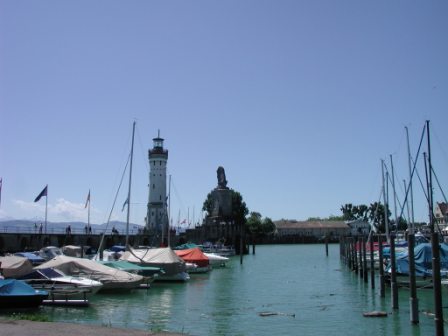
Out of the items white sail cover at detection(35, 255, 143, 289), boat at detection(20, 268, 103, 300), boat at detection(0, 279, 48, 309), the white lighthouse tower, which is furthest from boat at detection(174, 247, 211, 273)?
the white lighthouse tower

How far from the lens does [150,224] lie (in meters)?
111

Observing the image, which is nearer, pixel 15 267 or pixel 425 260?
pixel 15 267

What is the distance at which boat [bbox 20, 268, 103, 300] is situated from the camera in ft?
94.7

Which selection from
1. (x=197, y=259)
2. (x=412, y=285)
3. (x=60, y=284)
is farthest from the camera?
(x=197, y=259)

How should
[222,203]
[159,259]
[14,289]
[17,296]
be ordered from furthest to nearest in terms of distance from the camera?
[222,203], [159,259], [14,289], [17,296]

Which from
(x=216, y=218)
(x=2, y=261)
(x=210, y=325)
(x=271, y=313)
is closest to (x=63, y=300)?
(x=2, y=261)

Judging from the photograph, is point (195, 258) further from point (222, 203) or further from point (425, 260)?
point (222, 203)

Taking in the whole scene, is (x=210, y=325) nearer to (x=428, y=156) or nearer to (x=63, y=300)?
(x=63, y=300)

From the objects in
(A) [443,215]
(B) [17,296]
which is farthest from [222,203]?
(B) [17,296]

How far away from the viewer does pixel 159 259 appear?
Answer: 144 ft

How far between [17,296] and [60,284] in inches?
222

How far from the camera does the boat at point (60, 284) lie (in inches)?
1136

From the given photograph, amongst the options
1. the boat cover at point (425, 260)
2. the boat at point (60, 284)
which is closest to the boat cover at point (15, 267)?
the boat at point (60, 284)

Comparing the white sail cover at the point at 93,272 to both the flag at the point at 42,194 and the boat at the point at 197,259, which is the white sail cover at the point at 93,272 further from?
the flag at the point at 42,194
